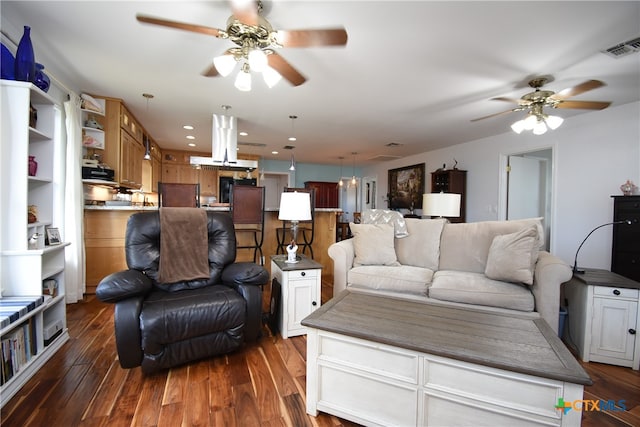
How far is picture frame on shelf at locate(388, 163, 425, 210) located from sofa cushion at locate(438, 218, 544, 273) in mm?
3754

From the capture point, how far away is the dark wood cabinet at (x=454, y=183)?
539cm

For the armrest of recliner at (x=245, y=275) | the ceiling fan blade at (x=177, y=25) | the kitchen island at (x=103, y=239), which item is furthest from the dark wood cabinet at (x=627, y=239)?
the kitchen island at (x=103, y=239)

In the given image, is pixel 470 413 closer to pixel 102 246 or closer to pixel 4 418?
pixel 4 418

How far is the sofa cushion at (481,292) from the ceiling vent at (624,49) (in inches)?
78.6

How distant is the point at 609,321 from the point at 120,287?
11.2 feet

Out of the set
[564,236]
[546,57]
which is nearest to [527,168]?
[564,236]

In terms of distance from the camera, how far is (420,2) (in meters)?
1.68

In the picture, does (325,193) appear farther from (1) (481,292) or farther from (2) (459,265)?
(1) (481,292)

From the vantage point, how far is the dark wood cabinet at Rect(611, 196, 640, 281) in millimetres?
2881

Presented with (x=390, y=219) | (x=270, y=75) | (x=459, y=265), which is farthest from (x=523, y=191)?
(x=270, y=75)

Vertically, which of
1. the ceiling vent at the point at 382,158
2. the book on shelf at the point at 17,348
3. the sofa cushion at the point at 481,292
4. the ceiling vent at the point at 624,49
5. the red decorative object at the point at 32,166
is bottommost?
the book on shelf at the point at 17,348

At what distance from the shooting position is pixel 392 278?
101 inches

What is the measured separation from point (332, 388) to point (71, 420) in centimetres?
137

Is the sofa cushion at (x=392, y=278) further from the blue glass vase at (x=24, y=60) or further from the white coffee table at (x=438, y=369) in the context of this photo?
the blue glass vase at (x=24, y=60)
